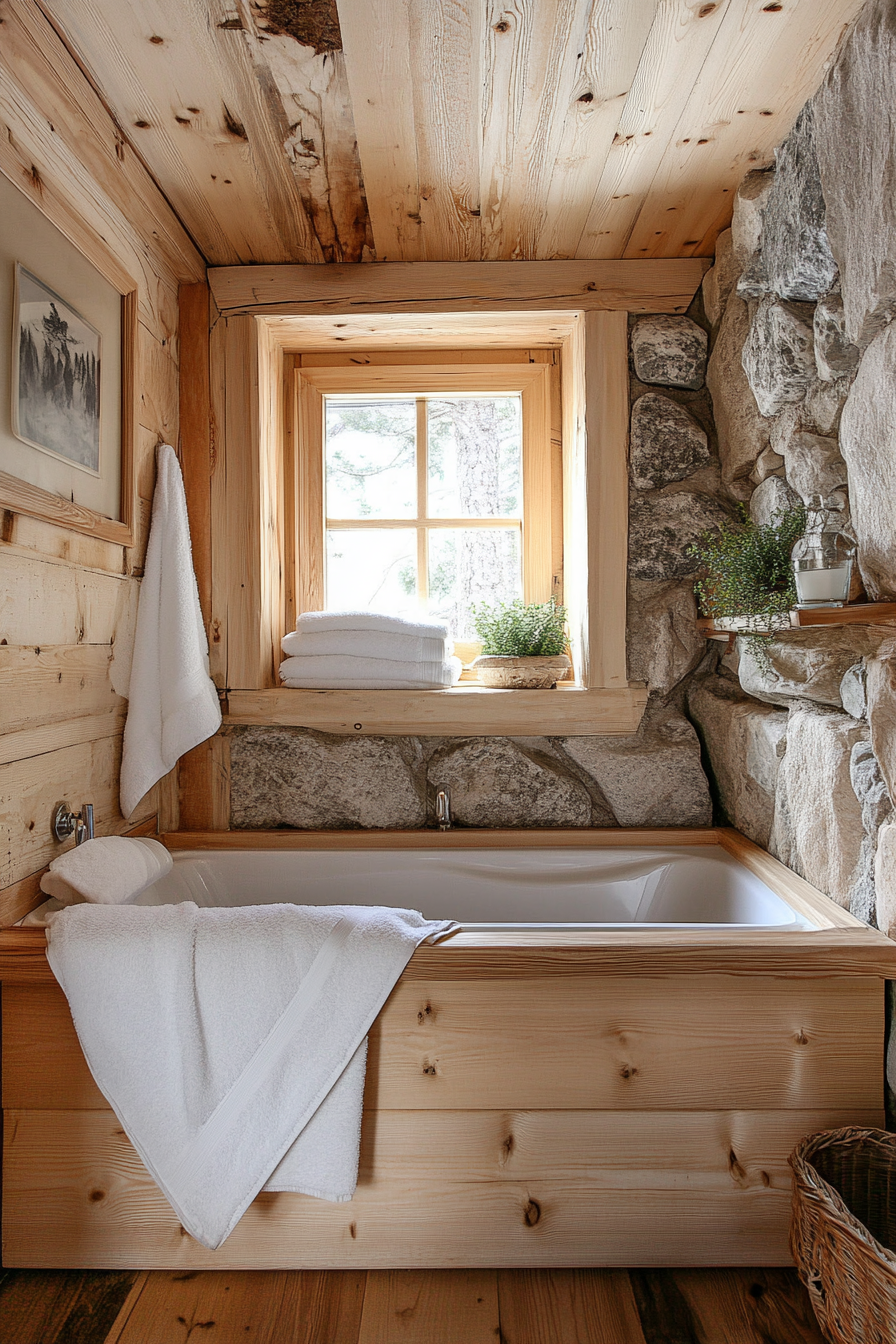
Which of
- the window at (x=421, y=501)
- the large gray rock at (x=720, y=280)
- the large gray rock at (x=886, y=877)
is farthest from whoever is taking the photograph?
the window at (x=421, y=501)

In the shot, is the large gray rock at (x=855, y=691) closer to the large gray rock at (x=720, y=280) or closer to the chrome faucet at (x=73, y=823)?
the large gray rock at (x=720, y=280)

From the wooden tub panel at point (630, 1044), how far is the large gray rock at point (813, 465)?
917 millimetres

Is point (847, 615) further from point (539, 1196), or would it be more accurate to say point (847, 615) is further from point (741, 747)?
point (539, 1196)

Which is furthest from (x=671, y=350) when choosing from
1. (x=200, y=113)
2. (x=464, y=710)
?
(x=200, y=113)

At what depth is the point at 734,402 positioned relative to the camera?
1.99 metres

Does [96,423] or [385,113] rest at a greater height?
[385,113]

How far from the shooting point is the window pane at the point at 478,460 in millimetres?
2488

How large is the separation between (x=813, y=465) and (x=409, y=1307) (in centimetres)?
164

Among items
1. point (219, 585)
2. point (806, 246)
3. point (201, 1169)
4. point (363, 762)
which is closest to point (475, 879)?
point (363, 762)

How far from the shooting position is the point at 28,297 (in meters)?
1.40

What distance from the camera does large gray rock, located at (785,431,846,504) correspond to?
1590 mm

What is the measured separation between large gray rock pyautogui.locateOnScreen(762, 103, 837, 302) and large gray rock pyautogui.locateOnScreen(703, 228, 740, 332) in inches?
9.8

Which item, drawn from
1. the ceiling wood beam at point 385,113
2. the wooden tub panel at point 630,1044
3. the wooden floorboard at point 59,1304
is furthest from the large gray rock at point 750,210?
the wooden floorboard at point 59,1304

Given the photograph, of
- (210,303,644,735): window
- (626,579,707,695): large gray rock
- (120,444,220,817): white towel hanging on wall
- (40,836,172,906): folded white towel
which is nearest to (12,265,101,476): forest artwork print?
(120,444,220,817): white towel hanging on wall
